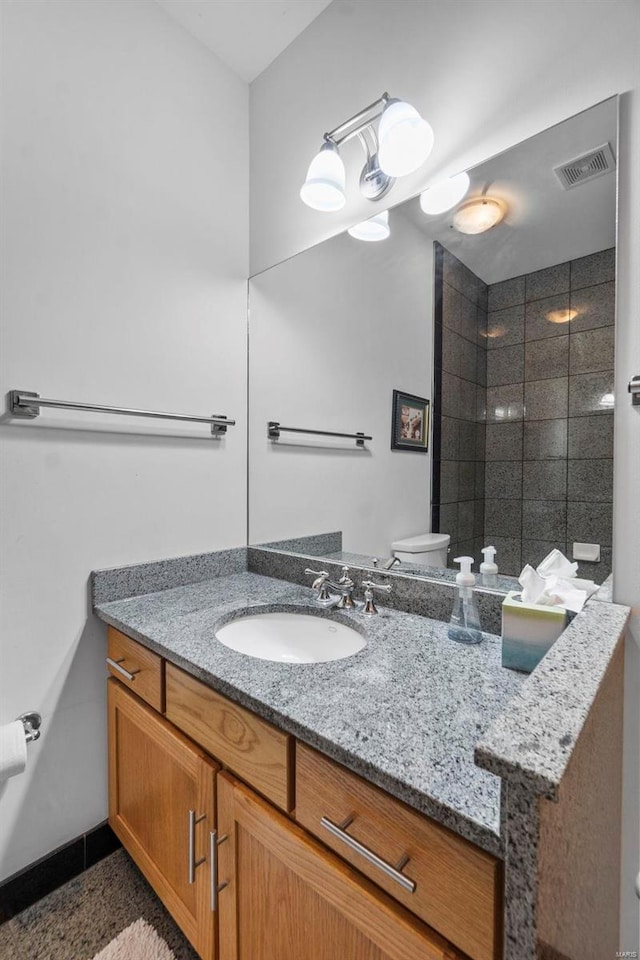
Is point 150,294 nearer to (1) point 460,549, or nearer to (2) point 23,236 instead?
(2) point 23,236

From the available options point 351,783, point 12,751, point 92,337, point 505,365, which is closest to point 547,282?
point 505,365

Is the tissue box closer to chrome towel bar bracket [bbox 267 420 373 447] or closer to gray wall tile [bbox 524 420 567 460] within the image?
gray wall tile [bbox 524 420 567 460]

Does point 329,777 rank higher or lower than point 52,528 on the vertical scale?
lower

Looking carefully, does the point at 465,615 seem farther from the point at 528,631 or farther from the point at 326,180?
the point at 326,180

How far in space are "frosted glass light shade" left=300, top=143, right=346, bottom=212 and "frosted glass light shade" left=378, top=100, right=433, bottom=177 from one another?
16cm

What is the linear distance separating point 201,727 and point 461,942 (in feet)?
1.87

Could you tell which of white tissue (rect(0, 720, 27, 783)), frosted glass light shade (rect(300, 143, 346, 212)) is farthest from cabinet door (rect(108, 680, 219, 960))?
frosted glass light shade (rect(300, 143, 346, 212))

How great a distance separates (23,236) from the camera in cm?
115

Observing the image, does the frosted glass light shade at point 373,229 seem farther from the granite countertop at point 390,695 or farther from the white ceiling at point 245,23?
the granite countertop at point 390,695

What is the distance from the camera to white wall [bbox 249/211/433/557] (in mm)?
1263

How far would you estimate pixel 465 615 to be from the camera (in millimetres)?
981

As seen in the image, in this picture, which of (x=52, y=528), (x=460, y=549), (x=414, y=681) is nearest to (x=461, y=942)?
(x=414, y=681)

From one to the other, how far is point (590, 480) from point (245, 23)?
1800mm

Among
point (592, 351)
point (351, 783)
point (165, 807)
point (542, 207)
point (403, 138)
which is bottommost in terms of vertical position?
point (165, 807)
